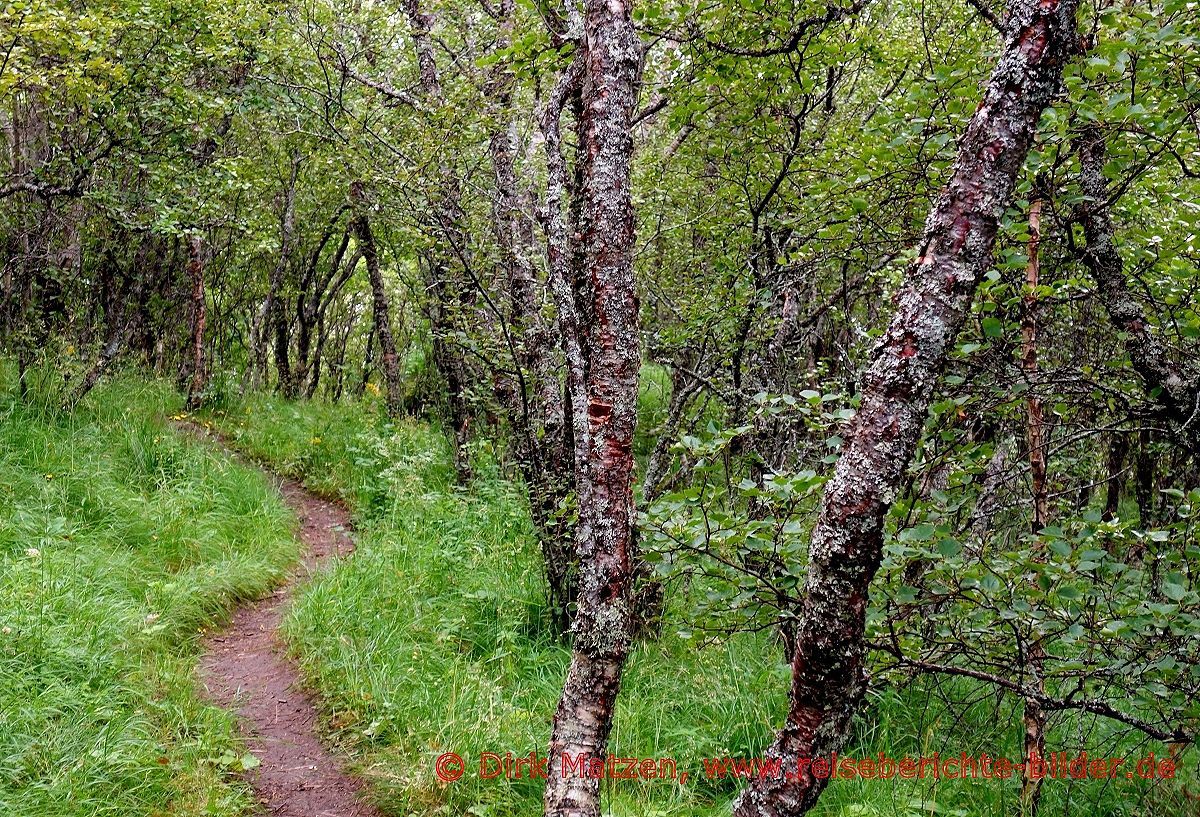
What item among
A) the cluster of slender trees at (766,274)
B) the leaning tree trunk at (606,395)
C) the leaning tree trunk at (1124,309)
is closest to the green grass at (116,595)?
the cluster of slender trees at (766,274)

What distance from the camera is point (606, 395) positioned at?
300cm

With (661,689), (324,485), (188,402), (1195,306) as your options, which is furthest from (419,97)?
(1195,306)

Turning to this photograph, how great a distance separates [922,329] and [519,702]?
3764mm

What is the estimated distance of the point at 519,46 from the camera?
3.80 metres

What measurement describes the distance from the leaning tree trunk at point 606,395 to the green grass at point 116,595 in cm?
212

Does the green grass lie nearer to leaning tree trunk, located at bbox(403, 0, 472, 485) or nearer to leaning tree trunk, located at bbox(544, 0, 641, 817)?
leaning tree trunk, located at bbox(544, 0, 641, 817)

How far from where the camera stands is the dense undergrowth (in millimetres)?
4109

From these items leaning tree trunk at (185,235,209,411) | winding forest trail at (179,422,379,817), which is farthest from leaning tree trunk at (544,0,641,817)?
leaning tree trunk at (185,235,209,411)

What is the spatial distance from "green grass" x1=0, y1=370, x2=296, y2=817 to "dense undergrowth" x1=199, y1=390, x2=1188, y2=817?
0.80 meters

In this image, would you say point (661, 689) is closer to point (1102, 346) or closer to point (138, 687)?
point (138, 687)

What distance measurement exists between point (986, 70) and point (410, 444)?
8.44 meters

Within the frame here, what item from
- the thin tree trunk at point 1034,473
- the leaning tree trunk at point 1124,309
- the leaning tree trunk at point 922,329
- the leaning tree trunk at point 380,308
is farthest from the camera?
the leaning tree trunk at point 380,308

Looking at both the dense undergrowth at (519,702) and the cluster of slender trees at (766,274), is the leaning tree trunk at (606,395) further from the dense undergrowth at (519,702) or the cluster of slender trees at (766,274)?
the dense undergrowth at (519,702)

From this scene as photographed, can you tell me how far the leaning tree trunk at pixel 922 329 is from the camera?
1.98 m
